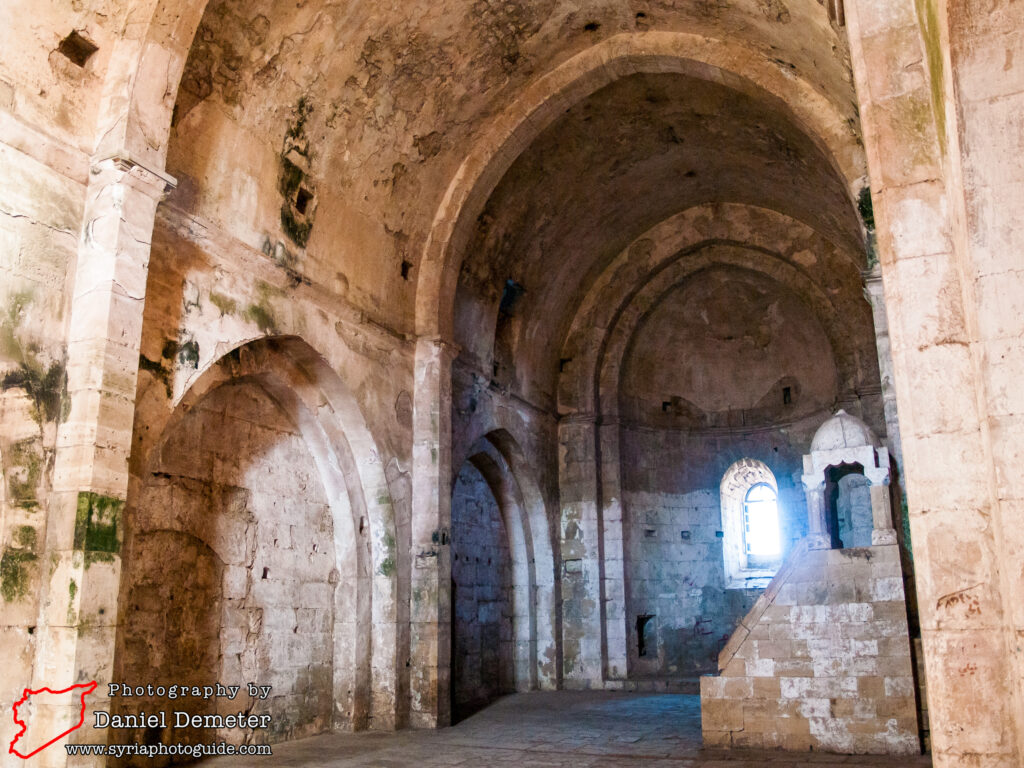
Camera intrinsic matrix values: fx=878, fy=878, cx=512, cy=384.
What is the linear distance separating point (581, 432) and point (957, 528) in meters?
11.5

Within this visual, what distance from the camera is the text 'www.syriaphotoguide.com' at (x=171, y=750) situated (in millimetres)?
6117

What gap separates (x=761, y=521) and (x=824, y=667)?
8.07 metres

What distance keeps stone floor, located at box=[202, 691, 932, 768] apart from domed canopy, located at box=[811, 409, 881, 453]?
3158mm

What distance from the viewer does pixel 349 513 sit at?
10.4 m

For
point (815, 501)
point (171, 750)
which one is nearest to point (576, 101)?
point (815, 501)

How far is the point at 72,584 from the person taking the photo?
20.5 ft

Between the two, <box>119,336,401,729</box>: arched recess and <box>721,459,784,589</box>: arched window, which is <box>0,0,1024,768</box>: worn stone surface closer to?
<box>119,336,401,729</box>: arched recess

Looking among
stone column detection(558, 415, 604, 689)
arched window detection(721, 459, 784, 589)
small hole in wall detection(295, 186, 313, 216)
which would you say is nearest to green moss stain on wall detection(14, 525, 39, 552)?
small hole in wall detection(295, 186, 313, 216)

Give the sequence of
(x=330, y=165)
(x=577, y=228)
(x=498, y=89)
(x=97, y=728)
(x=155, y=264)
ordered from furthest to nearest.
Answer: (x=577, y=228), (x=498, y=89), (x=330, y=165), (x=155, y=264), (x=97, y=728)

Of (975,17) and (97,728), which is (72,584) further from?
(975,17)

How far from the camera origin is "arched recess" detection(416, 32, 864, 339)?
9.62 m

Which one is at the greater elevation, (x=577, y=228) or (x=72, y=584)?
(x=577, y=228)

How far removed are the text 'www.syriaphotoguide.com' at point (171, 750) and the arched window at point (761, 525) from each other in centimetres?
997

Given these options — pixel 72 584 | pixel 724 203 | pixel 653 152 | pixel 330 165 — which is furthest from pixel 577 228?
pixel 72 584
